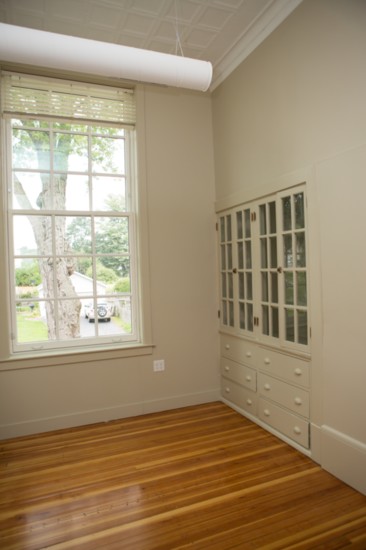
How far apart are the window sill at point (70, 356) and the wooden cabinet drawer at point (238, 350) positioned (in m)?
0.75

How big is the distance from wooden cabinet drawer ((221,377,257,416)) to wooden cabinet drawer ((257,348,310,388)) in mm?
348

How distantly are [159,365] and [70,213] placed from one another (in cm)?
169

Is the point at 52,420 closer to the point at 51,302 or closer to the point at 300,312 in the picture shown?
the point at 51,302

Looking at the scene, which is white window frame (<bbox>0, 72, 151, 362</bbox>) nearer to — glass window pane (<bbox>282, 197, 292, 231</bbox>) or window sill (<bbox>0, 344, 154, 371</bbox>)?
window sill (<bbox>0, 344, 154, 371</bbox>)

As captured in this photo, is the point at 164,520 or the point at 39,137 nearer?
the point at 164,520

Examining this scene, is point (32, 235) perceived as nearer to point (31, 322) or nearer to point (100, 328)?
point (31, 322)

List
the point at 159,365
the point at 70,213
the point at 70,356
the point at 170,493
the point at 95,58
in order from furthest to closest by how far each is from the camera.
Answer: the point at 159,365 → the point at 70,213 → the point at 70,356 → the point at 170,493 → the point at 95,58

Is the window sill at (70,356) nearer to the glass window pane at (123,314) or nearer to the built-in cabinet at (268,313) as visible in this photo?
the glass window pane at (123,314)

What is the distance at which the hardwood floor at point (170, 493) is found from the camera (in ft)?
6.30

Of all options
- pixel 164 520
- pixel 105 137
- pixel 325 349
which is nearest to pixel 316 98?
pixel 325 349

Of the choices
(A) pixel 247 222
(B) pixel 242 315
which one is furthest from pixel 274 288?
(A) pixel 247 222

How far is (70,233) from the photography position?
348cm

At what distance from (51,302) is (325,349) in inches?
93.1

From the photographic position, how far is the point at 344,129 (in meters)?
2.34
